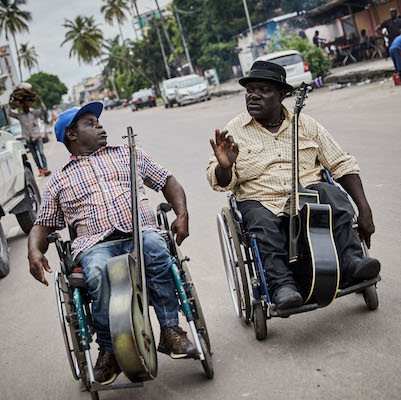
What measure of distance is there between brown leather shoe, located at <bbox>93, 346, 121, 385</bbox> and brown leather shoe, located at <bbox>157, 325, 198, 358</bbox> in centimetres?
29

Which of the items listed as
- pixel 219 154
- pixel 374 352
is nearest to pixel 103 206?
pixel 219 154

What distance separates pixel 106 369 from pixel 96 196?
1.03 m

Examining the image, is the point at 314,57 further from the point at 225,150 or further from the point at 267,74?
the point at 225,150

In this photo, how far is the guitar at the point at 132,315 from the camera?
10.7 feet

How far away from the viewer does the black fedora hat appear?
Answer: 172 inches

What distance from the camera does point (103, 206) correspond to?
162 inches

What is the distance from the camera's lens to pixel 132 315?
3332 mm

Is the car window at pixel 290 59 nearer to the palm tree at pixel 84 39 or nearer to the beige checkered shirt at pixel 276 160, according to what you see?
the beige checkered shirt at pixel 276 160

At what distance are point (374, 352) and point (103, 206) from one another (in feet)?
5.71

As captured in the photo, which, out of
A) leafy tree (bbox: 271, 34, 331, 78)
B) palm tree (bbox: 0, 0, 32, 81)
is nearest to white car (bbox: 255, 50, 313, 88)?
leafy tree (bbox: 271, 34, 331, 78)

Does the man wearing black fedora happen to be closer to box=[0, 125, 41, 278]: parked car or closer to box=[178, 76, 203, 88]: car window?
box=[0, 125, 41, 278]: parked car

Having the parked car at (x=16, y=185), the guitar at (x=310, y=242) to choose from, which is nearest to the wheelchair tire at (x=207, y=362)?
the guitar at (x=310, y=242)

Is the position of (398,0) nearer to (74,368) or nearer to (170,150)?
(170,150)

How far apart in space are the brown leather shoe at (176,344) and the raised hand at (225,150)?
3.35 ft
